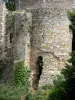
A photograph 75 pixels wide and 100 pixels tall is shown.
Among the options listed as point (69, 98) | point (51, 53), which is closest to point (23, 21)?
point (51, 53)

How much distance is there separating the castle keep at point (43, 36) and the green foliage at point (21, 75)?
493mm

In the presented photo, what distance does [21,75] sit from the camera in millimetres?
37094

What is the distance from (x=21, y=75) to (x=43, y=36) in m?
2.88

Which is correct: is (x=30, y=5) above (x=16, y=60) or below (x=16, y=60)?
above

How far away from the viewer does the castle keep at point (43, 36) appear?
37.1 meters

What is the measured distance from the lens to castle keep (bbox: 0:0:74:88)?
37094 mm

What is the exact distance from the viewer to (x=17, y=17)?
38.6m

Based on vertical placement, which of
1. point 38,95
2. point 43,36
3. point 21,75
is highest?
point 43,36

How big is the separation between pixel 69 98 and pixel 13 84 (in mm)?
12129

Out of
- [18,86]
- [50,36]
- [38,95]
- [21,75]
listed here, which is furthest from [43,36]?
[38,95]

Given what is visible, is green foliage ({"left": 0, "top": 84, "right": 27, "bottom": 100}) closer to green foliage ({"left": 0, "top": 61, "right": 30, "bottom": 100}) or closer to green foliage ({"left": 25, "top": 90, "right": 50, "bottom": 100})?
green foliage ({"left": 0, "top": 61, "right": 30, "bottom": 100})

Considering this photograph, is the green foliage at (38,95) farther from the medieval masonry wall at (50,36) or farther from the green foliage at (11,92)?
the medieval masonry wall at (50,36)

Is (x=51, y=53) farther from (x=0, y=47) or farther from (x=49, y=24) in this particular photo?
(x=0, y=47)

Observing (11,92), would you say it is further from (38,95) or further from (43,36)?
(43,36)
